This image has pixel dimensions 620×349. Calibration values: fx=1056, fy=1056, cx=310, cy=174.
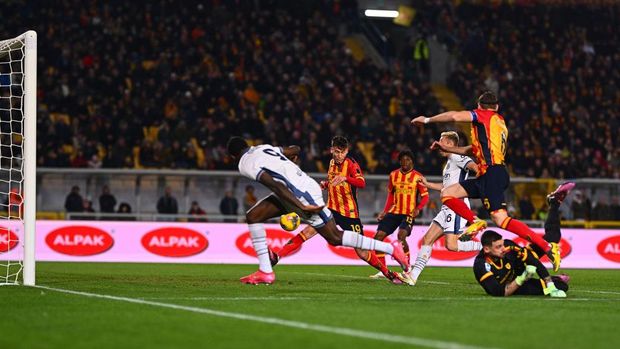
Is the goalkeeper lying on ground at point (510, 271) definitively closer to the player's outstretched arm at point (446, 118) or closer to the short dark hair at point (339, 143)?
the player's outstretched arm at point (446, 118)

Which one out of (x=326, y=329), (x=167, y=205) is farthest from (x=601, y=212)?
(x=326, y=329)

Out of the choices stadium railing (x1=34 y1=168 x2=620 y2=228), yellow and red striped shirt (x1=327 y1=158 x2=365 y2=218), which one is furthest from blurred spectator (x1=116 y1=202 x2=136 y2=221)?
yellow and red striped shirt (x1=327 y1=158 x2=365 y2=218)

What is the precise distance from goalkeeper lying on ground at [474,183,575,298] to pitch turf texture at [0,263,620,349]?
31cm

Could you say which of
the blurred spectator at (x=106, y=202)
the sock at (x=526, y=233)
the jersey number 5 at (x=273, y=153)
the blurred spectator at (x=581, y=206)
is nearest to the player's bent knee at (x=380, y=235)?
the sock at (x=526, y=233)

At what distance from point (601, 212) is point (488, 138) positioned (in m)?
15.8

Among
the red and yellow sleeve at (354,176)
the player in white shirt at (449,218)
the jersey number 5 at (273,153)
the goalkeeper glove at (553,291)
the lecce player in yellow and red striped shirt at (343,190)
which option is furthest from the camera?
the lecce player in yellow and red striped shirt at (343,190)

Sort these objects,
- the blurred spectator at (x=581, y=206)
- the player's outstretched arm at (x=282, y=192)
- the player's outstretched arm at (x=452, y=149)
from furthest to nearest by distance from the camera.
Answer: the blurred spectator at (x=581, y=206), the player's outstretched arm at (x=452, y=149), the player's outstretched arm at (x=282, y=192)

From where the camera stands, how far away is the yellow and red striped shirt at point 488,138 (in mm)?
13266

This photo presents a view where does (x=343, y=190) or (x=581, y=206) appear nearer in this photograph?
(x=343, y=190)

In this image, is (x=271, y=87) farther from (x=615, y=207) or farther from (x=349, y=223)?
(x=349, y=223)

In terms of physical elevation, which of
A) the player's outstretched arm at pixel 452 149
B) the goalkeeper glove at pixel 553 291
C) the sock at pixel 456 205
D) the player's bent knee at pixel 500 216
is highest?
the player's outstretched arm at pixel 452 149

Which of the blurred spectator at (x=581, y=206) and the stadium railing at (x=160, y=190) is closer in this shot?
the stadium railing at (x=160, y=190)

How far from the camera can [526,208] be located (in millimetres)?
27609

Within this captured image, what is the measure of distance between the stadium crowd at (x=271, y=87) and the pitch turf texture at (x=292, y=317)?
15.0 meters
